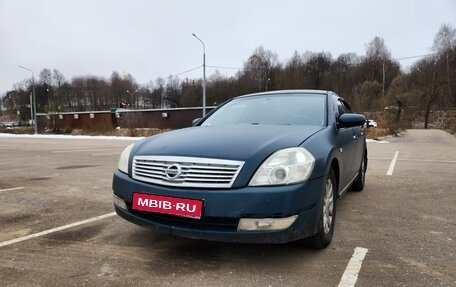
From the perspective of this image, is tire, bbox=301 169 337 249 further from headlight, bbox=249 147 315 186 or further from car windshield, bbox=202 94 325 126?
car windshield, bbox=202 94 325 126

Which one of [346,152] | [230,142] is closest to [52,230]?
[230,142]

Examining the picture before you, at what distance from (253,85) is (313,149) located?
85.7 meters

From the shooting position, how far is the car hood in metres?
3.02

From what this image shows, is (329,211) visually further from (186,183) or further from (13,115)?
(13,115)

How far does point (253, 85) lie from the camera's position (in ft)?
288

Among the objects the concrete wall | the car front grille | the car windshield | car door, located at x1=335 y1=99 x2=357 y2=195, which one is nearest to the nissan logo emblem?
the car front grille

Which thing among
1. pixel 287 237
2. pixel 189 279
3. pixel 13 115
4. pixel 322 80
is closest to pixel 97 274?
pixel 189 279

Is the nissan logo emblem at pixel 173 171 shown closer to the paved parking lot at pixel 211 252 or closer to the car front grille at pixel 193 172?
the car front grille at pixel 193 172

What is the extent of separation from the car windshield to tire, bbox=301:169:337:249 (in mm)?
684

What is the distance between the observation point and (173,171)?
302cm

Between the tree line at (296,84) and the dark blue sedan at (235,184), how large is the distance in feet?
169

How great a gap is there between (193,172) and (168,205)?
32cm

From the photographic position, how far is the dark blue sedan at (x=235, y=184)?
9.28 feet

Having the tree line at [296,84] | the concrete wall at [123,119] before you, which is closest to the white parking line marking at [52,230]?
the concrete wall at [123,119]
